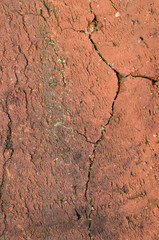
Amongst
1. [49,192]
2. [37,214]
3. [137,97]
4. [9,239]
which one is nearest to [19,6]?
[137,97]

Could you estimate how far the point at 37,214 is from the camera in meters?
2.30

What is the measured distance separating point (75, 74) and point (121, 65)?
1.46 ft

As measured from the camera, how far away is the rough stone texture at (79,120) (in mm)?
2316

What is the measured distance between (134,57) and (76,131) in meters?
0.89

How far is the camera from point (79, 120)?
2395 mm

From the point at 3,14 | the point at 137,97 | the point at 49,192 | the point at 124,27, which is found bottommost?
the point at 49,192

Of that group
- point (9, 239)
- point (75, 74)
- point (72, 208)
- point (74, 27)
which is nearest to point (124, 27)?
point (74, 27)

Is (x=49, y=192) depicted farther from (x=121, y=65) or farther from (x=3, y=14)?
(x=3, y=14)

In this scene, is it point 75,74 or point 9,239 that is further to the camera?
point 75,74

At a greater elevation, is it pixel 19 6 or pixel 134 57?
pixel 19 6

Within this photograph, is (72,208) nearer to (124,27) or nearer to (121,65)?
(121,65)

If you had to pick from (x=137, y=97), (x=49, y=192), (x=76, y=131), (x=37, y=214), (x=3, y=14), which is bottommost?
(x=37, y=214)

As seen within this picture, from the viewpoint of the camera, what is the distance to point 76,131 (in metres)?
2.38

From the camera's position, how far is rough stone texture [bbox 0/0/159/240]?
232 centimetres
